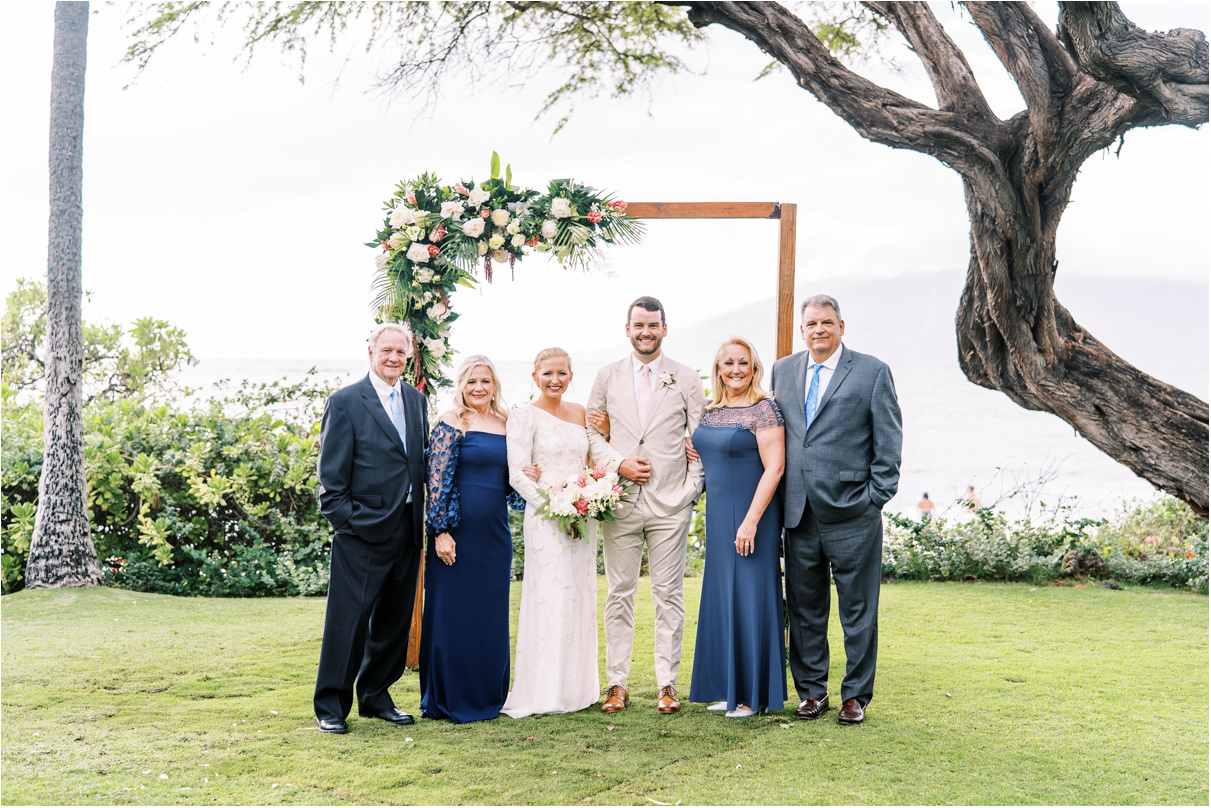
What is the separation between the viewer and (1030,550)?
895 cm

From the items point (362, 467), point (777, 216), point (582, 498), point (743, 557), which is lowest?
point (743, 557)

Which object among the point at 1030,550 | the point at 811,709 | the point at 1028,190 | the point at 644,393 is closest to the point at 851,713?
the point at 811,709

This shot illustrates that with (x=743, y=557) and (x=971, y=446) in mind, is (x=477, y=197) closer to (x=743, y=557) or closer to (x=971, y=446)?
(x=743, y=557)

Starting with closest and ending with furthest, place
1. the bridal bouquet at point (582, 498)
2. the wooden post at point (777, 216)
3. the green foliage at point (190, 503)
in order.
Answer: the bridal bouquet at point (582, 498)
the wooden post at point (777, 216)
the green foliage at point (190, 503)

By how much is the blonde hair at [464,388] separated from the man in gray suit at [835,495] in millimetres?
1530

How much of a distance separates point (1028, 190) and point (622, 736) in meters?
3.61

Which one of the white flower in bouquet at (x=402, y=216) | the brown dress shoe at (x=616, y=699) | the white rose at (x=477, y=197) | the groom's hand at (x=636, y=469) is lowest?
the brown dress shoe at (x=616, y=699)

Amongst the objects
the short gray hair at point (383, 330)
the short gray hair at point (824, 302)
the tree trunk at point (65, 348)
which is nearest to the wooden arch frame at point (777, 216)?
the short gray hair at point (824, 302)

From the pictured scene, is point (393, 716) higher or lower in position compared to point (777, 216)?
lower

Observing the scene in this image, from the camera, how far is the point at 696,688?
15.8ft

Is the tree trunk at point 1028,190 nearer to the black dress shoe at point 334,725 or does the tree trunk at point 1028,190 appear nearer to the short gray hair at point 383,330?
the short gray hair at point 383,330

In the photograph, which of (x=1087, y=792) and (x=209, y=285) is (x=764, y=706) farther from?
(x=209, y=285)

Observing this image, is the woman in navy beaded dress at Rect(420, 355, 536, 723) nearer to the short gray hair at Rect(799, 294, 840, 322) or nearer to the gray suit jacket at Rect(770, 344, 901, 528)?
the gray suit jacket at Rect(770, 344, 901, 528)

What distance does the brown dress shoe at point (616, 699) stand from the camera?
15.6 feet
